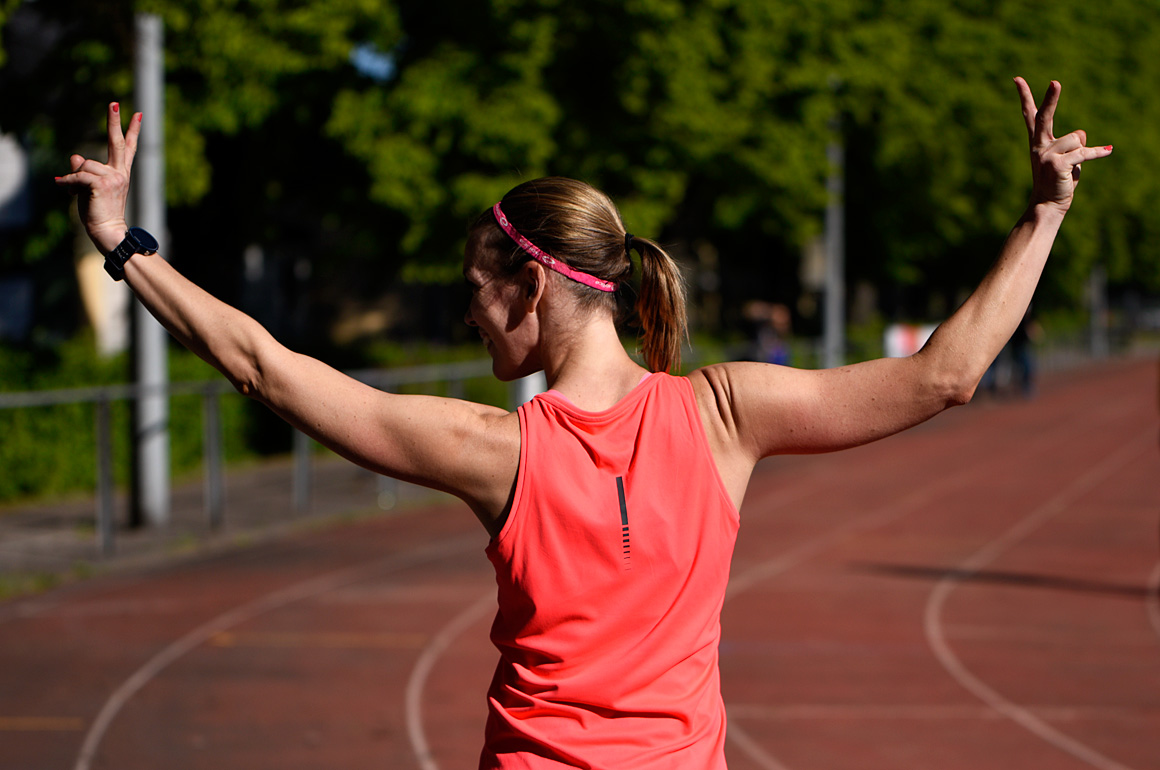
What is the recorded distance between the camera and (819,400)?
1828mm

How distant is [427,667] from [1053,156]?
6.02m

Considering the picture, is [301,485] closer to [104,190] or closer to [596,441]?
[104,190]

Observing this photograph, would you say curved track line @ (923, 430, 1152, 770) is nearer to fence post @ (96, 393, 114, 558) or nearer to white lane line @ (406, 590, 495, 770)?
white lane line @ (406, 590, 495, 770)

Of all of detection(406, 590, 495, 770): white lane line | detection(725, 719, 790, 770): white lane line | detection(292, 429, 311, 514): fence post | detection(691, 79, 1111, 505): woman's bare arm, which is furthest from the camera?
detection(292, 429, 311, 514): fence post

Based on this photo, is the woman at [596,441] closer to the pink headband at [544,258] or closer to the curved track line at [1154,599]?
the pink headband at [544,258]

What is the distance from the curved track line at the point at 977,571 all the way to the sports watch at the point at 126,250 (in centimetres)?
513

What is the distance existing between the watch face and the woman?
0.01 metres

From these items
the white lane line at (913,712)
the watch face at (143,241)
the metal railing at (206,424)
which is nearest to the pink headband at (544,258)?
the watch face at (143,241)

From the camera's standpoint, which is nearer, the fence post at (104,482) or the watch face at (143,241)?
the watch face at (143,241)

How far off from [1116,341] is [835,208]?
31334 mm

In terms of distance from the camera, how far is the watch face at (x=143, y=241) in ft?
6.11

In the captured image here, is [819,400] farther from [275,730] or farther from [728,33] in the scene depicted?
[728,33]

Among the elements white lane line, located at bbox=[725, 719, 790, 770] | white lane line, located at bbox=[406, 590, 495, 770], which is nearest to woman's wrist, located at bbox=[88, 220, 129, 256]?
white lane line, located at bbox=[406, 590, 495, 770]

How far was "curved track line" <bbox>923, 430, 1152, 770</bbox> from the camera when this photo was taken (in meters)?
6.04
